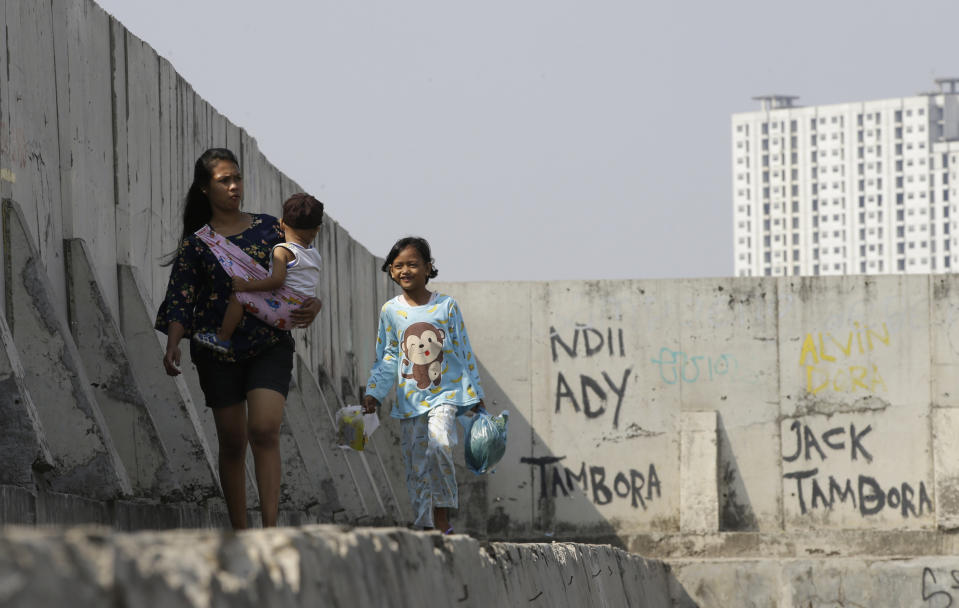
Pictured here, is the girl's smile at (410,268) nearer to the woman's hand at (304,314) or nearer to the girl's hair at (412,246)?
the girl's hair at (412,246)

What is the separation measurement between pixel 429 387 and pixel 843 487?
880 centimetres

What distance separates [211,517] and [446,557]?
3.85 meters

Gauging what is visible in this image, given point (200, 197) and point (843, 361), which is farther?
point (843, 361)

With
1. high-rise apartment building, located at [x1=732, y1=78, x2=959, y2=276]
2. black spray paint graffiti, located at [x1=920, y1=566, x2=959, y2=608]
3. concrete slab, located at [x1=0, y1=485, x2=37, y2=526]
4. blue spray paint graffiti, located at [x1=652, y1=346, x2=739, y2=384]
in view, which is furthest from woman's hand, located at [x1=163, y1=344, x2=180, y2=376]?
high-rise apartment building, located at [x1=732, y1=78, x2=959, y2=276]

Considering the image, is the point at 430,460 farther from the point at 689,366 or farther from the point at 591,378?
the point at 689,366

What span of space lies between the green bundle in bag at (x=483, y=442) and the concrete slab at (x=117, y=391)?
1276 mm

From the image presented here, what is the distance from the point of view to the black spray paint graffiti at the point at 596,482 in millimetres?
15070

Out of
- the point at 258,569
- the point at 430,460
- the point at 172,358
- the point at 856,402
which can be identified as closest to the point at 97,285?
the point at 172,358

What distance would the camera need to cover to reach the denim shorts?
543 centimetres

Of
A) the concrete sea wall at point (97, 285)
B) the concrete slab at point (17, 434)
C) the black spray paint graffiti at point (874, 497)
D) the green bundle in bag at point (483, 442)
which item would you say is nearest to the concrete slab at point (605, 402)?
the black spray paint graffiti at point (874, 497)

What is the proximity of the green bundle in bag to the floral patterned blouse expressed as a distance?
A: 1.51 metres

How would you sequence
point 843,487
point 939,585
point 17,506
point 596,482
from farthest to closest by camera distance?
point 596,482 → point 843,487 → point 939,585 → point 17,506

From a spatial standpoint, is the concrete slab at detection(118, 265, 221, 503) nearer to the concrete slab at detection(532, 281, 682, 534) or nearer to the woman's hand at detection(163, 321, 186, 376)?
the woman's hand at detection(163, 321, 186, 376)

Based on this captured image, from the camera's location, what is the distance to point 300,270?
5.62m
